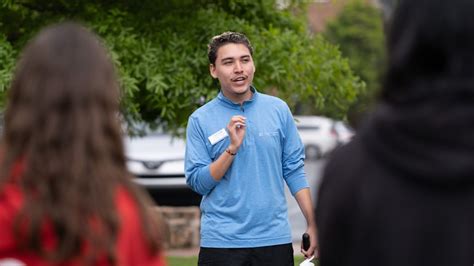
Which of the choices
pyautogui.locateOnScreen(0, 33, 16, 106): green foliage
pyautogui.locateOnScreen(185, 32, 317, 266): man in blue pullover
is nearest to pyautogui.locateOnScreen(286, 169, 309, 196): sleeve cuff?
pyautogui.locateOnScreen(185, 32, 317, 266): man in blue pullover

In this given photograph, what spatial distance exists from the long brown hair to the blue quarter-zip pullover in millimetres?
3044

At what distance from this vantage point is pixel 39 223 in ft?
9.86

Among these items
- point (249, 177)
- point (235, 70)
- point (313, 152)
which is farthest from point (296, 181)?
point (313, 152)

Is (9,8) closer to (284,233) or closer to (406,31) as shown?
(284,233)

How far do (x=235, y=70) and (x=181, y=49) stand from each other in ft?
7.67

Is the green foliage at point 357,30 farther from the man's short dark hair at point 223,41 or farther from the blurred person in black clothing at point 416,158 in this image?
the blurred person in black clothing at point 416,158

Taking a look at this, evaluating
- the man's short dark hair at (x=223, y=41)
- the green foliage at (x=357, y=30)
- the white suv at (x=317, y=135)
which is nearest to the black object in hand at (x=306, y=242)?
the man's short dark hair at (x=223, y=41)

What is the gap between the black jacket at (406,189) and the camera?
294 cm

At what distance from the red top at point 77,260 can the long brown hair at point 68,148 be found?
21 millimetres

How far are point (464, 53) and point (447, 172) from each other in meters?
0.31

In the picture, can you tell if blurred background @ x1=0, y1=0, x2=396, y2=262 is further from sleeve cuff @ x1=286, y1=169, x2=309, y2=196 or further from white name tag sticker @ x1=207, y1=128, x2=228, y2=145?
sleeve cuff @ x1=286, y1=169, x2=309, y2=196

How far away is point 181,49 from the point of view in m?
8.75

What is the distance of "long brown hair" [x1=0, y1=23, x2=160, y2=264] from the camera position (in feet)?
9.89

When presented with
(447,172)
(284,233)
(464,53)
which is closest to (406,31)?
(464,53)
